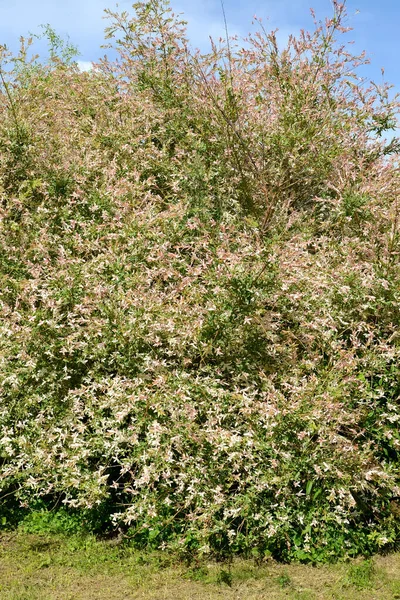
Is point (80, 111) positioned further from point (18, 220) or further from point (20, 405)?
point (20, 405)

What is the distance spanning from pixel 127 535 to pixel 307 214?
13.2 feet

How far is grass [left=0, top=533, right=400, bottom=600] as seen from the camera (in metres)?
4.91

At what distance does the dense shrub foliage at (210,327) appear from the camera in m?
5.28

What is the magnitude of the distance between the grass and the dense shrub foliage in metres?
0.18

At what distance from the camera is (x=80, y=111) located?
9.33 m

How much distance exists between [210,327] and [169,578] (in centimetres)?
210

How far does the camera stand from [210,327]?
570 centimetres

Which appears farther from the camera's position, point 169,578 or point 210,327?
point 210,327

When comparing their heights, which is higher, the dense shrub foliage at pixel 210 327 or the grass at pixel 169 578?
the dense shrub foliage at pixel 210 327

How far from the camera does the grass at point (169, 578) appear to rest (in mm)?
4914

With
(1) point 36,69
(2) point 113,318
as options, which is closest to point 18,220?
(2) point 113,318

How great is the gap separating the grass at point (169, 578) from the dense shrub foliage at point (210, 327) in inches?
7.0

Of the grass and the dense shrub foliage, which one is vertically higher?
the dense shrub foliage

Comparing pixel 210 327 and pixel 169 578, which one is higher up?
pixel 210 327
